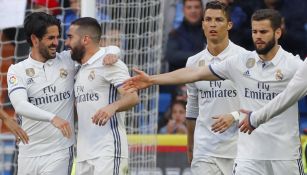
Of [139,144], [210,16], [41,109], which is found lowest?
[139,144]

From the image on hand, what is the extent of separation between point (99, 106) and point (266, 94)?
59.6 inches

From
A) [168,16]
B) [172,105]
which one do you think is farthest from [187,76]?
[168,16]

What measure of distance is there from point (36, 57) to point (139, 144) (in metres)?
3.09

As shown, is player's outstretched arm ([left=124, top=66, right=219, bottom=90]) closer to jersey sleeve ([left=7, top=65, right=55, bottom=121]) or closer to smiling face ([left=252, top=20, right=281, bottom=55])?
smiling face ([left=252, top=20, right=281, bottom=55])

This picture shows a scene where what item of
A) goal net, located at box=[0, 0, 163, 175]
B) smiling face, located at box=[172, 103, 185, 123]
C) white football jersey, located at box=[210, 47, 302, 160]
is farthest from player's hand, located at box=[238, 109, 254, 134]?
smiling face, located at box=[172, 103, 185, 123]

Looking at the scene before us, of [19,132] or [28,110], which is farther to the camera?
[19,132]

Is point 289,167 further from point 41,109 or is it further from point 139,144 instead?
point 139,144

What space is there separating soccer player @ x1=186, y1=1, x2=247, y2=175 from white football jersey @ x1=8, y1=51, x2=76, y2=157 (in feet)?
4.17

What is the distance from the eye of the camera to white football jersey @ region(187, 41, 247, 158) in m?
10.3

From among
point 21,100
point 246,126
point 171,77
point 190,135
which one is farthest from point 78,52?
point 246,126

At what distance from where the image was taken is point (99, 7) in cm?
1241

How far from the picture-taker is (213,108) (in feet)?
33.8

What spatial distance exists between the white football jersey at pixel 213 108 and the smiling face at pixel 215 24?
164 mm

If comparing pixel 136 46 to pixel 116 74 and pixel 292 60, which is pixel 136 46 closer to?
pixel 116 74
